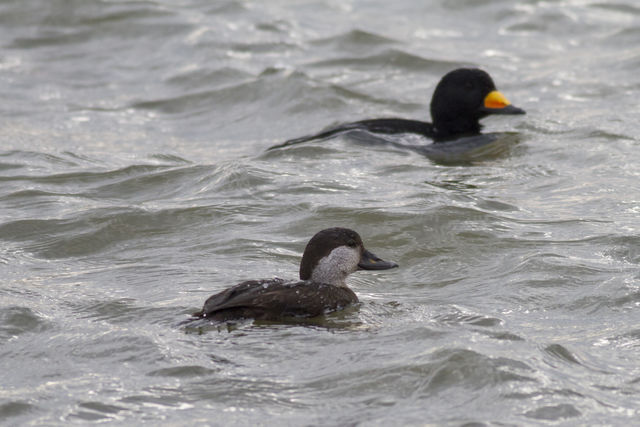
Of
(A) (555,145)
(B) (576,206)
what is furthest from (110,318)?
(A) (555,145)

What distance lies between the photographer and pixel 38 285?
23.5 feet

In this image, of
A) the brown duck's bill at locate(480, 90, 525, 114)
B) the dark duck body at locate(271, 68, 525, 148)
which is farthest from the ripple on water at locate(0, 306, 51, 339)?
the brown duck's bill at locate(480, 90, 525, 114)

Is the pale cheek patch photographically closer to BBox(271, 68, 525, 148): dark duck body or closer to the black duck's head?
BBox(271, 68, 525, 148): dark duck body

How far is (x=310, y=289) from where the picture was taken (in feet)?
21.2

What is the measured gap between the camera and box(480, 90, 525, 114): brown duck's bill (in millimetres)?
10945

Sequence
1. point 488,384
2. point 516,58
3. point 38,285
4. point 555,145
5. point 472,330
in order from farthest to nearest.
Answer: point 516,58 → point 555,145 → point 38,285 → point 472,330 → point 488,384

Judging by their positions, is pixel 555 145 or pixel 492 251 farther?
pixel 555 145

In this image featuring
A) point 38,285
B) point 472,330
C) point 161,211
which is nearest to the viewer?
point 472,330

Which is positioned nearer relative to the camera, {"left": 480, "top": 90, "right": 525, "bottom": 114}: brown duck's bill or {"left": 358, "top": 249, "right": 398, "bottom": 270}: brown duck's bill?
{"left": 358, "top": 249, "right": 398, "bottom": 270}: brown duck's bill

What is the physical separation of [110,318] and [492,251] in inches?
110

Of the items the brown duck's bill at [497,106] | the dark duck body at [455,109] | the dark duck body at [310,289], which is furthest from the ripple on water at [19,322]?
the brown duck's bill at [497,106]

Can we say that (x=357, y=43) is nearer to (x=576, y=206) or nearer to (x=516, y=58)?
(x=516, y=58)

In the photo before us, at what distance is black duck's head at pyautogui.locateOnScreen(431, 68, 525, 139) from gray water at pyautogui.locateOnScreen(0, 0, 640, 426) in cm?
45

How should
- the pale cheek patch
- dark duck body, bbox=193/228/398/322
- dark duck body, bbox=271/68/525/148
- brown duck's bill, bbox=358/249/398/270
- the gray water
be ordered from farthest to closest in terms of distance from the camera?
1. dark duck body, bbox=271/68/525/148
2. brown duck's bill, bbox=358/249/398/270
3. the pale cheek patch
4. dark duck body, bbox=193/228/398/322
5. the gray water
